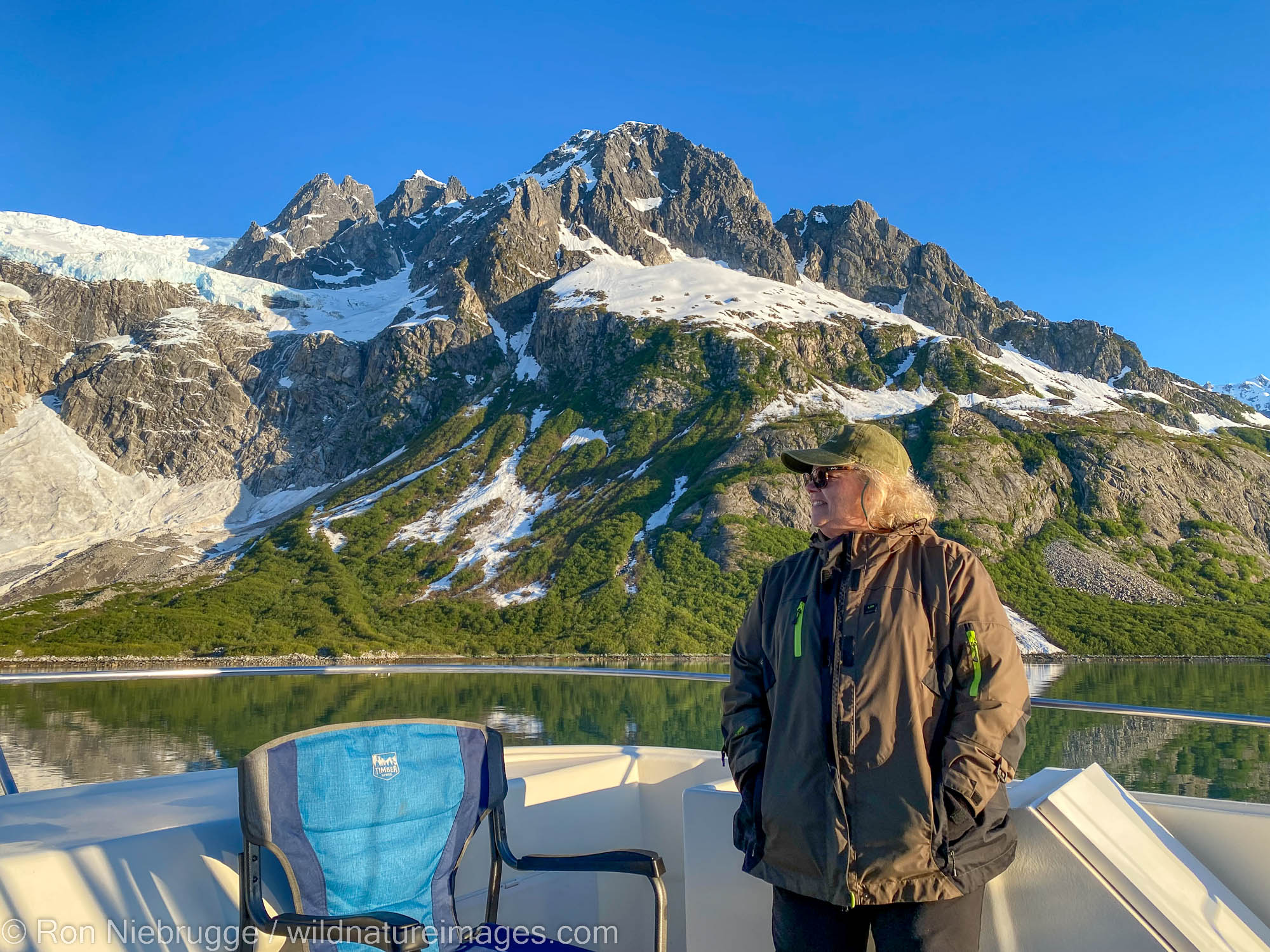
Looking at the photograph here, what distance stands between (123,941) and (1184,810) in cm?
249

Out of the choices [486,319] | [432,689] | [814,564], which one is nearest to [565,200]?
[486,319]

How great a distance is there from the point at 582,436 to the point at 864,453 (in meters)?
67.5

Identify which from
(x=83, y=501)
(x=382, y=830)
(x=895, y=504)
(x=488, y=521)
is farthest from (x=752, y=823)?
(x=83, y=501)

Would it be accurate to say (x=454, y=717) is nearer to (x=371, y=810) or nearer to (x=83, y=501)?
(x=371, y=810)

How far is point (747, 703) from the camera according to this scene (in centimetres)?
178

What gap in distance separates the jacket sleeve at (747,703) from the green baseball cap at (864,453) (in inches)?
12.1

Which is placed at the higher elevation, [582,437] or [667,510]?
[582,437]

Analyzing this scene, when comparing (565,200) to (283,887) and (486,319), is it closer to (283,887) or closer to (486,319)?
(486,319)

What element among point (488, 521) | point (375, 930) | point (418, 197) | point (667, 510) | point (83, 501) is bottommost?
point (375, 930)

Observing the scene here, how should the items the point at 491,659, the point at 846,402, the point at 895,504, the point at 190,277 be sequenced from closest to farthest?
the point at 895,504 < the point at 491,659 < the point at 846,402 < the point at 190,277

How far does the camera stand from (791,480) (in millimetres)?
54250

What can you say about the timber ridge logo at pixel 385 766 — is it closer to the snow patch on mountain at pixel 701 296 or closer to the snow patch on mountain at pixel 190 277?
the snow patch on mountain at pixel 701 296

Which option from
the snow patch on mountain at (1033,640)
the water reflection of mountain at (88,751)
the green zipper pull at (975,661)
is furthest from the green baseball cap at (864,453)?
the snow patch on mountain at (1033,640)

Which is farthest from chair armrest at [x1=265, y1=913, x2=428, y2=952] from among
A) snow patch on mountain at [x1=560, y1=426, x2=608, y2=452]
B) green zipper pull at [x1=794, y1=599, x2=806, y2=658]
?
snow patch on mountain at [x1=560, y1=426, x2=608, y2=452]
